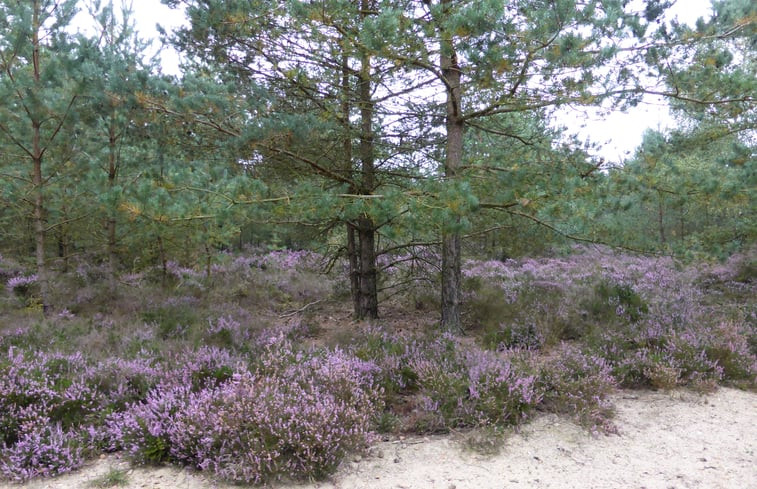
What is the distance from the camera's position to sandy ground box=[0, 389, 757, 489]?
10.7ft

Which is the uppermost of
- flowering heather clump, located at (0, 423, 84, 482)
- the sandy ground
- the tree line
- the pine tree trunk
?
the tree line

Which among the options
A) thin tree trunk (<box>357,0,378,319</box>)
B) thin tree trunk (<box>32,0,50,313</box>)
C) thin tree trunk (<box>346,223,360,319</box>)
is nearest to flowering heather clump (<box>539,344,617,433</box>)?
thin tree trunk (<box>357,0,378,319</box>)

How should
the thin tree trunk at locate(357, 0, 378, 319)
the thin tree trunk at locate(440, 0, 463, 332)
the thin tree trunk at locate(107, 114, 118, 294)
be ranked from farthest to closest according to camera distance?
the thin tree trunk at locate(107, 114, 118, 294)
the thin tree trunk at locate(357, 0, 378, 319)
the thin tree trunk at locate(440, 0, 463, 332)

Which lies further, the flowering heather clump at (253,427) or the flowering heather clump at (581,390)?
the flowering heather clump at (581,390)

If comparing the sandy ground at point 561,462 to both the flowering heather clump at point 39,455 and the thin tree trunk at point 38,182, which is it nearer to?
the flowering heather clump at point 39,455

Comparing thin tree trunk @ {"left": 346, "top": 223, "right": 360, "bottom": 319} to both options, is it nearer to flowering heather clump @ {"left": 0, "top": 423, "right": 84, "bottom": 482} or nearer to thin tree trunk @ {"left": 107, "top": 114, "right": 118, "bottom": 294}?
thin tree trunk @ {"left": 107, "top": 114, "right": 118, "bottom": 294}

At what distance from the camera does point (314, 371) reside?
441cm

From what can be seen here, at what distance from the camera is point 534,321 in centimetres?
673

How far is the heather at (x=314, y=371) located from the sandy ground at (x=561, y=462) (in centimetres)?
14

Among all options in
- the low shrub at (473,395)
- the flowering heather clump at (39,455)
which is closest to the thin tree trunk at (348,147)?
the low shrub at (473,395)

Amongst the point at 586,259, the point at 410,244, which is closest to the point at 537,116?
the point at 410,244

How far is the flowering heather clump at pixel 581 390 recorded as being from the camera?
13.3 ft

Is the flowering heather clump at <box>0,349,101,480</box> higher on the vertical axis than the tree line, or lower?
lower

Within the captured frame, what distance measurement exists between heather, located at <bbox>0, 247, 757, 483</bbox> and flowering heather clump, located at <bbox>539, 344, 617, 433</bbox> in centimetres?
1
